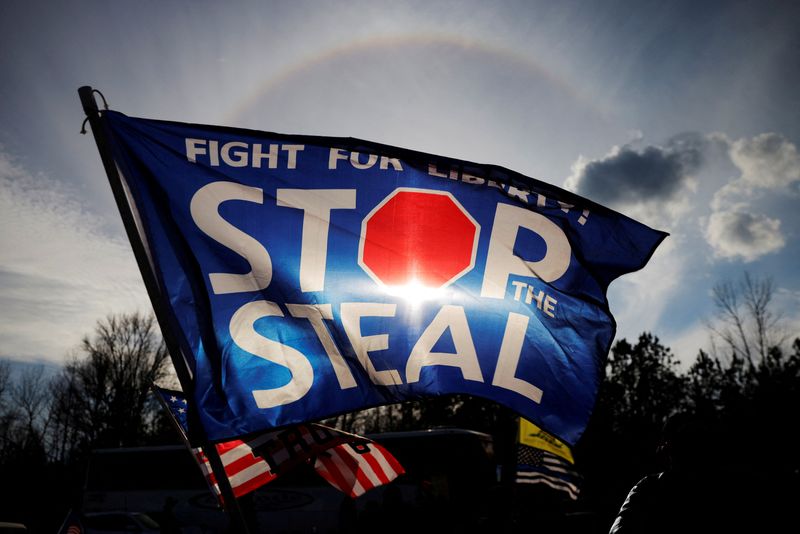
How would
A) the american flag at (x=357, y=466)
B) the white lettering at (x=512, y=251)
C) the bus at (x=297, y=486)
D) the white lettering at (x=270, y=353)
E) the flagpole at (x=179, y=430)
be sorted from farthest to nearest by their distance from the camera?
1. the bus at (x=297, y=486)
2. the american flag at (x=357, y=466)
3. the flagpole at (x=179, y=430)
4. the white lettering at (x=512, y=251)
5. the white lettering at (x=270, y=353)

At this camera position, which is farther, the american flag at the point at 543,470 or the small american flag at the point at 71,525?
the american flag at the point at 543,470

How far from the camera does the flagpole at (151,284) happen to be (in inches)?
100

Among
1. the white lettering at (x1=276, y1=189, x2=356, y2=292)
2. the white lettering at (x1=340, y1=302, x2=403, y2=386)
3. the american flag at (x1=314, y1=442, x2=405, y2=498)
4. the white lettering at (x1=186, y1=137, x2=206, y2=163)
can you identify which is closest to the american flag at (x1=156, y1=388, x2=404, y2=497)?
the american flag at (x1=314, y1=442, x2=405, y2=498)

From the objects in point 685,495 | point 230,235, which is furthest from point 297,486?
point 685,495

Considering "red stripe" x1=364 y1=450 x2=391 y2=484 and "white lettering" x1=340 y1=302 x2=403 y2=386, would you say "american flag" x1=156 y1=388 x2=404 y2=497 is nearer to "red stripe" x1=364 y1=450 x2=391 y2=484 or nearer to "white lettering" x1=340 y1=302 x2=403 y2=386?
"red stripe" x1=364 y1=450 x2=391 y2=484

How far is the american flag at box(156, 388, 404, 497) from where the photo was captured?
4.46 m

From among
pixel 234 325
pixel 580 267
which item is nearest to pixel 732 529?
pixel 580 267

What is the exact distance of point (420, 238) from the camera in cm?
363

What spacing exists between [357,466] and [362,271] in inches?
151

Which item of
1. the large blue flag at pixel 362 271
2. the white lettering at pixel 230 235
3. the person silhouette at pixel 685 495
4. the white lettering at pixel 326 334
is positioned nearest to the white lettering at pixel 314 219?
the large blue flag at pixel 362 271

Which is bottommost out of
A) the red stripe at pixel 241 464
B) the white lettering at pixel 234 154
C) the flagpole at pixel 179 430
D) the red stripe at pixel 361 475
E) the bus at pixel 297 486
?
the bus at pixel 297 486

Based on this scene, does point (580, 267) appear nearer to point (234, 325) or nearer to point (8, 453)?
point (234, 325)

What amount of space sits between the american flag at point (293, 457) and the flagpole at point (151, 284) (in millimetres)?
942

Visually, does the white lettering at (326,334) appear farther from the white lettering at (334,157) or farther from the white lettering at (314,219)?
the white lettering at (334,157)
